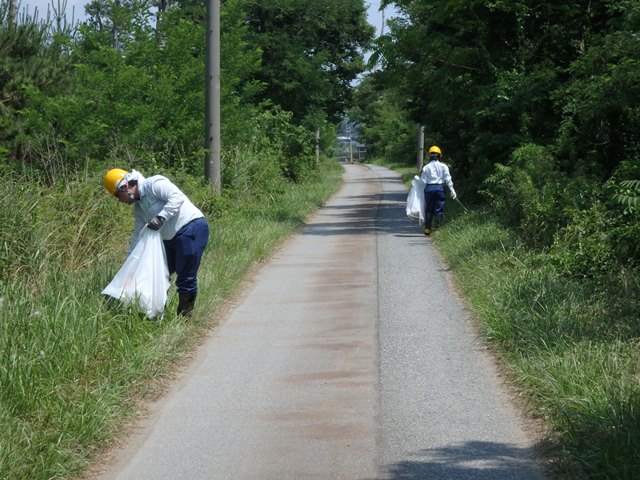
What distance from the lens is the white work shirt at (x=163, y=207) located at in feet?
30.3

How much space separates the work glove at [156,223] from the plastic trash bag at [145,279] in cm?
8

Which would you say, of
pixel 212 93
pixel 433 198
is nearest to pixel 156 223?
pixel 212 93

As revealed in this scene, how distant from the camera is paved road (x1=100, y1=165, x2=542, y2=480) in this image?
5.90 metres

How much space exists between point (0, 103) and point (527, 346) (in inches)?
725

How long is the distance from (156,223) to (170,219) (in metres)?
0.36

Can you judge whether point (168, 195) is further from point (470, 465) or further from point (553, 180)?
point (553, 180)

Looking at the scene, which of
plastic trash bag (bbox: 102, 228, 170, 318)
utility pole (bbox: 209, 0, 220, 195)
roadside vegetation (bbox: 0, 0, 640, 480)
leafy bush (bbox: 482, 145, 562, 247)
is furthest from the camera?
utility pole (bbox: 209, 0, 220, 195)

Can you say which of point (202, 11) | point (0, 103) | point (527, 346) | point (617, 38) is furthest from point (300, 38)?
point (527, 346)

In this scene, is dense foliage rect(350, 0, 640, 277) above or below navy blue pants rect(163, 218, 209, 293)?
above

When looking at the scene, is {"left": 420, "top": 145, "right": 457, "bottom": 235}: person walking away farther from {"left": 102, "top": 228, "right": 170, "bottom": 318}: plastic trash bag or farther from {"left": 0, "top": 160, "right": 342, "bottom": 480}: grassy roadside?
{"left": 102, "top": 228, "right": 170, "bottom": 318}: plastic trash bag

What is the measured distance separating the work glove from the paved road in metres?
1.22

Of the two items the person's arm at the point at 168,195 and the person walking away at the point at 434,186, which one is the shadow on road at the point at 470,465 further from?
the person walking away at the point at 434,186

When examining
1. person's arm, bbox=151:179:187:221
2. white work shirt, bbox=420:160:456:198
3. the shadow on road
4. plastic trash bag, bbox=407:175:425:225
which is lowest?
the shadow on road

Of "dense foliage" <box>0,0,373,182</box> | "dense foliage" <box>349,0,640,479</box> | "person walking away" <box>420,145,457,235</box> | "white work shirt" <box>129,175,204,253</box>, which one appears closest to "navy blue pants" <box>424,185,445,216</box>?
"person walking away" <box>420,145,457,235</box>
